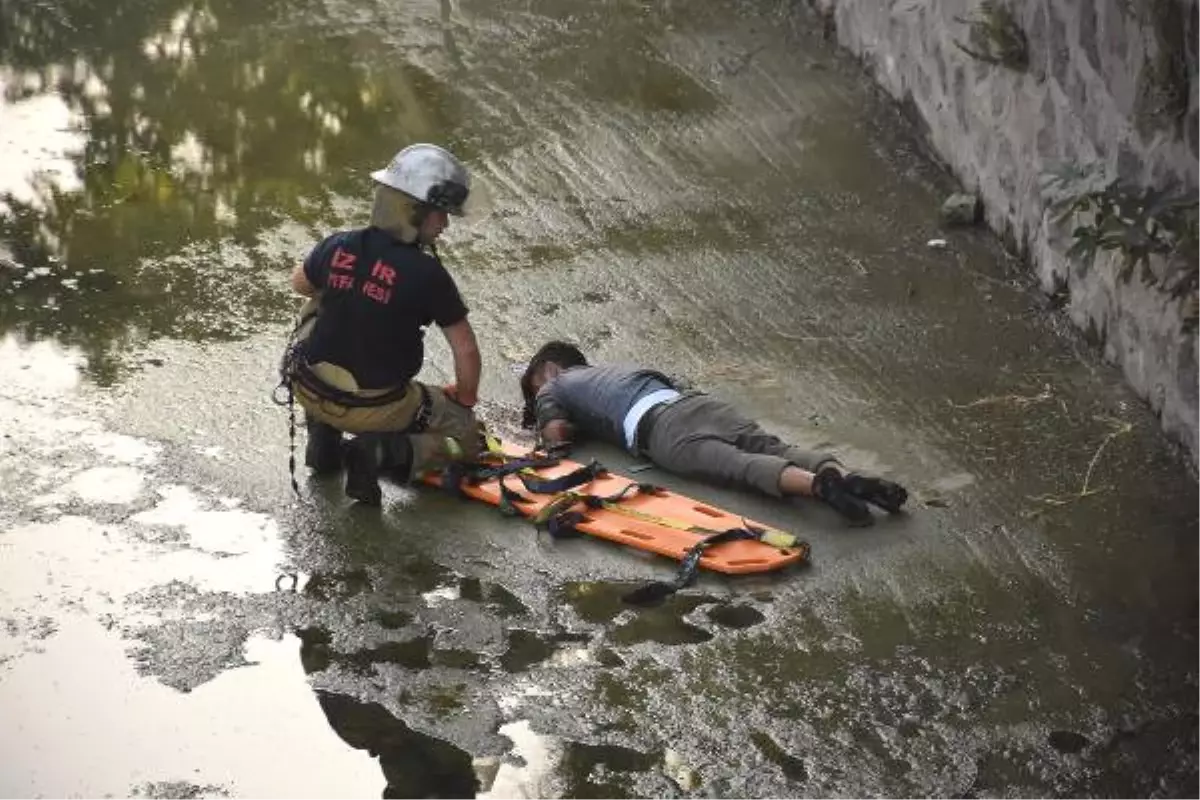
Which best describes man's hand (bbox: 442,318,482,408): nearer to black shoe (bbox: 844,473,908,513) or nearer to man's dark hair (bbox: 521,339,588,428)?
man's dark hair (bbox: 521,339,588,428)

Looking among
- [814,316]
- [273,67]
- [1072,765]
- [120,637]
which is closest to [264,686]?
[120,637]

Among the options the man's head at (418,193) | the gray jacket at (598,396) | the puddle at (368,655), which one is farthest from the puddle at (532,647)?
the man's head at (418,193)

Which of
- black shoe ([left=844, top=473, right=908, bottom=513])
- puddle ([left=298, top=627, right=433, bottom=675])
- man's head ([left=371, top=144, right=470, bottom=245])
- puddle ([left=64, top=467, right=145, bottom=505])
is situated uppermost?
man's head ([left=371, top=144, right=470, bottom=245])

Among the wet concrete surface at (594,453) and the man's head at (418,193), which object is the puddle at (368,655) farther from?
the man's head at (418,193)

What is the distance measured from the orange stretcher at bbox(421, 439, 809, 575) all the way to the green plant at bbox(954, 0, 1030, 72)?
3.13m

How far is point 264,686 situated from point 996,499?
277 cm

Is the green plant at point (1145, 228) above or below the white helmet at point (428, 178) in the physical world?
above

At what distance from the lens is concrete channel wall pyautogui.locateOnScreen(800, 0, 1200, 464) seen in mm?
7238

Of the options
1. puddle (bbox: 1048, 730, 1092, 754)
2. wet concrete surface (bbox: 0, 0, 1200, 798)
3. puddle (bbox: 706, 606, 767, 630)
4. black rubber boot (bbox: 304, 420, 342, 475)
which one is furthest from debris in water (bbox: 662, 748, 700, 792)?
black rubber boot (bbox: 304, 420, 342, 475)

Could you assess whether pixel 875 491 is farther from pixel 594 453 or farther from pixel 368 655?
pixel 368 655

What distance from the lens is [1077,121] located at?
8266mm

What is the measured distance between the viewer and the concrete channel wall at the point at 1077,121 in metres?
7.24

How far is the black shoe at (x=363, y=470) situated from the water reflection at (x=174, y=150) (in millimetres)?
Result: 1522

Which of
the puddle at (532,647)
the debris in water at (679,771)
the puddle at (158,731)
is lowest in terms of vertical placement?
the puddle at (158,731)
